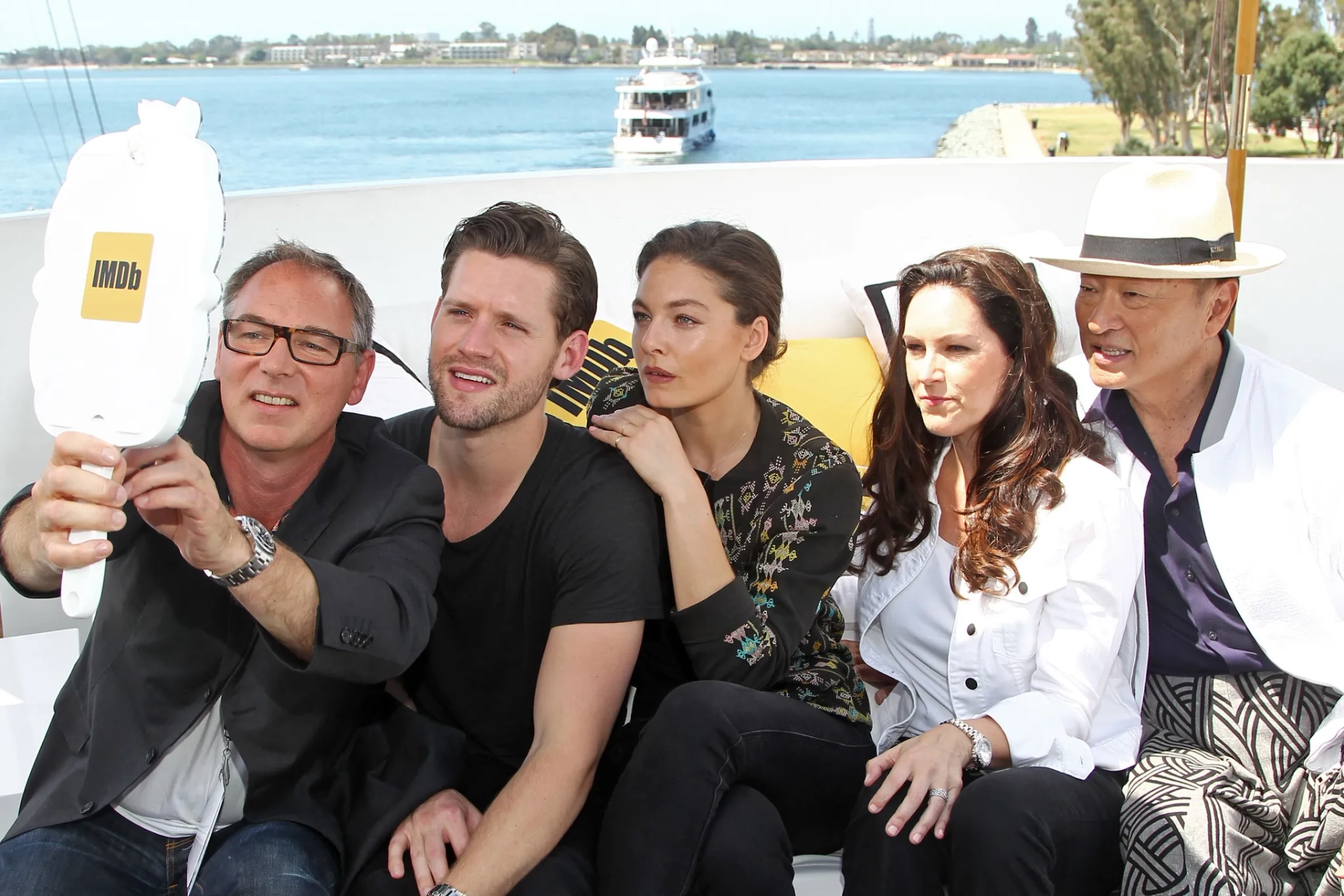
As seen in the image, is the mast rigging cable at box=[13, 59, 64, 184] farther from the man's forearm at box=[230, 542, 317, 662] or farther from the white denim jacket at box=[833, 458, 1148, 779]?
the white denim jacket at box=[833, 458, 1148, 779]

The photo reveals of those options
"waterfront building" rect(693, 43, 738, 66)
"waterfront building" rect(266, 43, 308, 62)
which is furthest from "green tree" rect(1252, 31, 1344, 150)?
"waterfront building" rect(693, 43, 738, 66)

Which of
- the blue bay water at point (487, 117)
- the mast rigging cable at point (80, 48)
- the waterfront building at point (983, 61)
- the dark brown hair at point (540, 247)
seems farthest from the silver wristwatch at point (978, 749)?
the waterfront building at point (983, 61)

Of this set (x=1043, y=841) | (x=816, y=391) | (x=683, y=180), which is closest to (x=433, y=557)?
(x=1043, y=841)

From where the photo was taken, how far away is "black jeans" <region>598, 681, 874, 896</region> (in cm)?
147

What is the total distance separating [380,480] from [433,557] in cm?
13

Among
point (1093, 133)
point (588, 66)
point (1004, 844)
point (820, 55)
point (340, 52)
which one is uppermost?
point (340, 52)

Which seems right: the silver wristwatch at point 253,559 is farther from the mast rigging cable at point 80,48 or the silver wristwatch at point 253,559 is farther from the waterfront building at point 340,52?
the waterfront building at point 340,52

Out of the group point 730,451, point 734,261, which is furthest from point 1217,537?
point 734,261

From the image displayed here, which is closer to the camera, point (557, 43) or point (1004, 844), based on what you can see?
point (1004, 844)

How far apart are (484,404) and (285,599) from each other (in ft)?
1.52

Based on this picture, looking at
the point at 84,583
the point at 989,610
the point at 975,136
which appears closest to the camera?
the point at 84,583

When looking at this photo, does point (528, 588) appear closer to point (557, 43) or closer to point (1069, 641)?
point (1069, 641)

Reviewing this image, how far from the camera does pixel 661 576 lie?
1.73 metres

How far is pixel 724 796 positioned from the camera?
5.08 feet
